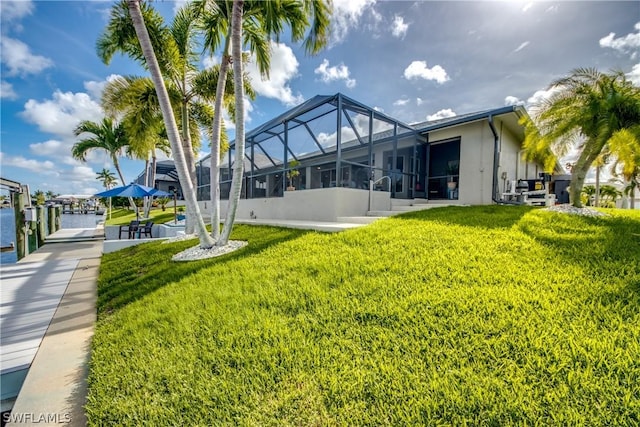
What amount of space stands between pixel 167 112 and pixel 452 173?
10.5 metres

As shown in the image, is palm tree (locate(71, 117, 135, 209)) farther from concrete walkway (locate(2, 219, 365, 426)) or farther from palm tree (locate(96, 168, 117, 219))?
palm tree (locate(96, 168, 117, 219))

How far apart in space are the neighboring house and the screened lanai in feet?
0.12

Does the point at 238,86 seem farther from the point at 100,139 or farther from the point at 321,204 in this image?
the point at 100,139

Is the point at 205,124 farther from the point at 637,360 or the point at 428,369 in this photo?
the point at 637,360

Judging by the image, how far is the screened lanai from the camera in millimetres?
8820

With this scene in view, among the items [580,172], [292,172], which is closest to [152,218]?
[292,172]

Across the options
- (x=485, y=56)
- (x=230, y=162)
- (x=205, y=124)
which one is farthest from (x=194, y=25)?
(x=485, y=56)

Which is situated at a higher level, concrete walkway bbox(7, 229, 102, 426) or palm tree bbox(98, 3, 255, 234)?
palm tree bbox(98, 3, 255, 234)

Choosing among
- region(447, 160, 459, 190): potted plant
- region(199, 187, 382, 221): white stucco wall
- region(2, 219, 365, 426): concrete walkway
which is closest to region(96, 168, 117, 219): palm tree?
region(199, 187, 382, 221): white stucco wall

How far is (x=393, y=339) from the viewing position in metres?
2.38

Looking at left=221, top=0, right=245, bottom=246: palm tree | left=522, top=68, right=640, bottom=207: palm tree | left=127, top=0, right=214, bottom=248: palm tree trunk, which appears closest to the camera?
left=127, top=0, right=214, bottom=248: palm tree trunk

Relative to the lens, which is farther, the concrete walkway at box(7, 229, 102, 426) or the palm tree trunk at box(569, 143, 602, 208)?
the palm tree trunk at box(569, 143, 602, 208)

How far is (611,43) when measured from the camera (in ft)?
24.0

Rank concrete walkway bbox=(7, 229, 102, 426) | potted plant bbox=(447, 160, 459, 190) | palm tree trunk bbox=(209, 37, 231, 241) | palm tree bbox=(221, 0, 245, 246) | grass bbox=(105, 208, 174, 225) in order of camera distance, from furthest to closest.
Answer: grass bbox=(105, 208, 174, 225), potted plant bbox=(447, 160, 459, 190), palm tree trunk bbox=(209, 37, 231, 241), palm tree bbox=(221, 0, 245, 246), concrete walkway bbox=(7, 229, 102, 426)
